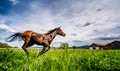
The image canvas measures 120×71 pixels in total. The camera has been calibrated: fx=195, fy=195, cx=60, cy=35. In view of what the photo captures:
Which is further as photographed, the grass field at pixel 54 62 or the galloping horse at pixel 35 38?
the galloping horse at pixel 35 38

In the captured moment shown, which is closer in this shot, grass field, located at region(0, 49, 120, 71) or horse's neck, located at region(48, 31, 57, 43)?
grass field, located at region(0, 49, 120, 71)

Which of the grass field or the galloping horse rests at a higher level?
the galloping horse

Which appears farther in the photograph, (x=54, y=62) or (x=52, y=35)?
(x=52, y=35)

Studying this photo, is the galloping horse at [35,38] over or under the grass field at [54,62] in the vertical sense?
over

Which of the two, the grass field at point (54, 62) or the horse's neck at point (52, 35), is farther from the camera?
the horse's neck at point (52, 35)

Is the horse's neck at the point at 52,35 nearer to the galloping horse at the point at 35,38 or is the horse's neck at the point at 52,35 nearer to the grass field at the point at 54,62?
the galloping horse at the point at 35,38

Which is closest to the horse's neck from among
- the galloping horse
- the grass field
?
the galloping horse

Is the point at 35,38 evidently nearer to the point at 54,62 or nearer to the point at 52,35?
the point at 52,35

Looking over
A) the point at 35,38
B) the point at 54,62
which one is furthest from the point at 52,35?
the point at 54,62

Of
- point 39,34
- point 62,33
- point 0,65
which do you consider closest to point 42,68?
point 0,65


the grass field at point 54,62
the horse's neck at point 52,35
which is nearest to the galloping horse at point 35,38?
the horse's neck at point 52,35

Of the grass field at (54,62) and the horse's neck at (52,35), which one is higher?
the horse's neck at (52,35)

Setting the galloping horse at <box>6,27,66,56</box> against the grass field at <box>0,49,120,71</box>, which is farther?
the galloping horse at <box>6,27,66,56</box>

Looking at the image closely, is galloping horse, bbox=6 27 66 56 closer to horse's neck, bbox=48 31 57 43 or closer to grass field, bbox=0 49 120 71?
horse's neck, bbox=48 31 57 43
